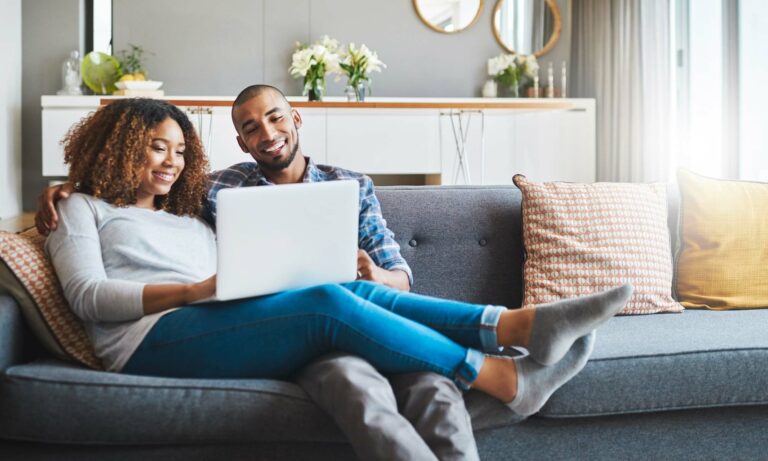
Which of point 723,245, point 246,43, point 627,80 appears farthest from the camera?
point 246,43

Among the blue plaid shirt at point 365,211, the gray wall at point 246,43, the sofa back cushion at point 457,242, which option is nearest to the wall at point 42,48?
the gray wall at point 246,43

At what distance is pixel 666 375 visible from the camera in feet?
5.77

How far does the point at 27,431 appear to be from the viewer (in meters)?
1.51

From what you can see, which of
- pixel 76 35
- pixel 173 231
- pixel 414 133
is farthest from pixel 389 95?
pixel 173 231

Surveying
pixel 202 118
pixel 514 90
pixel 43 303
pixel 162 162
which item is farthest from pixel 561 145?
pixel 43 303

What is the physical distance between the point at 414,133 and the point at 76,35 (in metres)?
2.50

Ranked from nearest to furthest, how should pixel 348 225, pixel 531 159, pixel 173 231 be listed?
pixel 348 225
pixel 173 231
pixel 531 159

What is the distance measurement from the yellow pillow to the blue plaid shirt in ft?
2.83

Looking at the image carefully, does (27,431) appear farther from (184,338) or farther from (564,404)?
(564,404)

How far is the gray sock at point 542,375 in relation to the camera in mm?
1604

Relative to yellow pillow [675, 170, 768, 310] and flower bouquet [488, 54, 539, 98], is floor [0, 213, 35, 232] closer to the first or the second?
flower bouquet [488, 54, 539, 98]

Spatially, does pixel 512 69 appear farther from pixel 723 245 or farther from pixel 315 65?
pixel 723 245

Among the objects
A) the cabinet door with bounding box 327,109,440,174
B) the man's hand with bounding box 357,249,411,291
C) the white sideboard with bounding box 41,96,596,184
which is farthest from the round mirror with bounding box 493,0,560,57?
the man's hand with bounding box 357,249,411,291

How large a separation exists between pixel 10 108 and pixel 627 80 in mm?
4226
